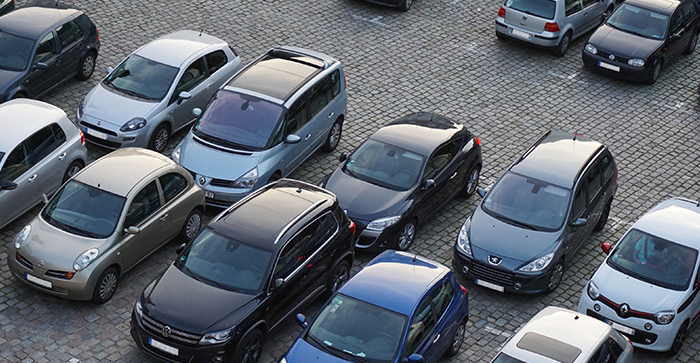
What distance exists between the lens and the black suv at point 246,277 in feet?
39.9

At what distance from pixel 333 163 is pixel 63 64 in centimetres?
612

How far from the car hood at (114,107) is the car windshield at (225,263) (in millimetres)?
4815

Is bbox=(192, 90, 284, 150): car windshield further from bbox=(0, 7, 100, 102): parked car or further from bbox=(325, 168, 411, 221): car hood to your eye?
bbox=(0, 7, 100, 102): parked car

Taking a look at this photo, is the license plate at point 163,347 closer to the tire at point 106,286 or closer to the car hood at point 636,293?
the tire at point 106,286

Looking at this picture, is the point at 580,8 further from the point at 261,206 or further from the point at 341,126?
the point at 261,206

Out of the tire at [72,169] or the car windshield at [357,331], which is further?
the tire at [72,169]

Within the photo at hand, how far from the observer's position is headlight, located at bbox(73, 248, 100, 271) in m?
13.3

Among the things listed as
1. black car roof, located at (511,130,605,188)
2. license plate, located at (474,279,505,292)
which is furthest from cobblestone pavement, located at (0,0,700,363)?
black car roof, located at (511,130,605,188)

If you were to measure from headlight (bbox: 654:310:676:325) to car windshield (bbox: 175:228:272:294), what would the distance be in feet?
18.8

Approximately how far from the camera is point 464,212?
1680cm

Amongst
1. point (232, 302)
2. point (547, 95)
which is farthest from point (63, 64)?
point (547, 95)

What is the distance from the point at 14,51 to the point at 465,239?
10.0m

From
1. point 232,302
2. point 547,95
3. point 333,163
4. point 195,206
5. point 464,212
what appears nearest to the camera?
point 232,302

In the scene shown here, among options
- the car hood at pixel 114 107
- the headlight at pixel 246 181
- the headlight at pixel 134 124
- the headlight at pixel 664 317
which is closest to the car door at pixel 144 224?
the headlight at pixel 246 181
